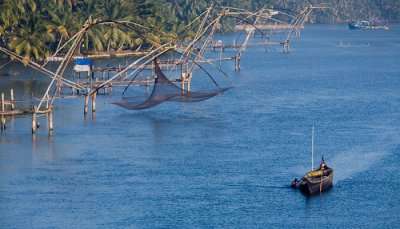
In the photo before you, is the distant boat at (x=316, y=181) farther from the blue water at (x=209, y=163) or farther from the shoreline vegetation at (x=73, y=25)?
the shoreline vegetation at (x=73, y=25)

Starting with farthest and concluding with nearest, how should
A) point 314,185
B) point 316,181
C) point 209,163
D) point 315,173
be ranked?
point 209,163
point 315,173
point 316,181
point 314,185

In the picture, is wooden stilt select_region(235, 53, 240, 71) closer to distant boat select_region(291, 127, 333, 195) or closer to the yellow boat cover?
distant boat select_region(291, 127, 333, 195)

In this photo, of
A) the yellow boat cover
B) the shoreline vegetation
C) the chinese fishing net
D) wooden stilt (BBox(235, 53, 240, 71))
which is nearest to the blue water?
the yellow boat cover

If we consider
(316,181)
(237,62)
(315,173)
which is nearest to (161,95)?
(315,173)

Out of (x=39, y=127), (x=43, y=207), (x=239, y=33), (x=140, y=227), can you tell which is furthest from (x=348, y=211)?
(x=239, y=33)

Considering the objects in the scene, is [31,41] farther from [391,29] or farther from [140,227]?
[391,29]

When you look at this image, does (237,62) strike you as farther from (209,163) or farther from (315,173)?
(315,173)
